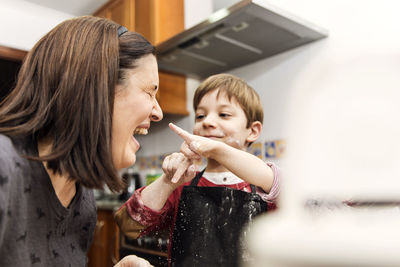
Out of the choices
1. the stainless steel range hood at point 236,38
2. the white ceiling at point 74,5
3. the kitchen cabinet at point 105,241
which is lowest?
the kitchen cabinet at point 105,241

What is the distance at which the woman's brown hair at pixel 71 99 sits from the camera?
1.78ft

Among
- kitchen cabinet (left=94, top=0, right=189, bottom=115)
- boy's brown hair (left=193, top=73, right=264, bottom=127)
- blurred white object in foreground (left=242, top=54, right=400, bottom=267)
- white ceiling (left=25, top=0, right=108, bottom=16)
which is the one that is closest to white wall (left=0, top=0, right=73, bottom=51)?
A: white ceiling (left=25, top=0, right=108, bottom=16)

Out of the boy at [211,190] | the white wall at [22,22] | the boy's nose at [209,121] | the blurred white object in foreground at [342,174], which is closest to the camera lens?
the blurred white object in foreground at [342,174]

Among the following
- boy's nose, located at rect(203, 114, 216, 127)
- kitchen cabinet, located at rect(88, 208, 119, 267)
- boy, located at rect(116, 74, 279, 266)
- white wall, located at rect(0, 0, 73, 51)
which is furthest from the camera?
white wall, located at rect(0, 0, 73, 51)

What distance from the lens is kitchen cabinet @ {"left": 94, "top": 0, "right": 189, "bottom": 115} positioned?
1.92 m

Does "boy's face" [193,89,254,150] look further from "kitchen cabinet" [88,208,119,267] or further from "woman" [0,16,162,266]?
"kitchen cabinet" [88,208,119,267]

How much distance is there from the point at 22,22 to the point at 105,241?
1.69m

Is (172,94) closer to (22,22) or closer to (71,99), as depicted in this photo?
(22,22)

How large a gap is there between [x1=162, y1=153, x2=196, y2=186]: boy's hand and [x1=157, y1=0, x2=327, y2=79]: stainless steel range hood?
31.8 inches

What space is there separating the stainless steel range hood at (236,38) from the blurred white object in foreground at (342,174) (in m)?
1.10

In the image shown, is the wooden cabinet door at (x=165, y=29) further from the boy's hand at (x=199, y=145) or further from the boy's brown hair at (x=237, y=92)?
the boy's hand at (x=199, y=145)

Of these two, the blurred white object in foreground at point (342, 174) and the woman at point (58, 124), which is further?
the woman at point (58, 124)

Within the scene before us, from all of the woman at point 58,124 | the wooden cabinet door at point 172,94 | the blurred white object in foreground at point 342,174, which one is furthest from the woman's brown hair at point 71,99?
the wooden cabinet door at point 172,94

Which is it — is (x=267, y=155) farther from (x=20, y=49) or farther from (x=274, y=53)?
(x=20, y=49)
